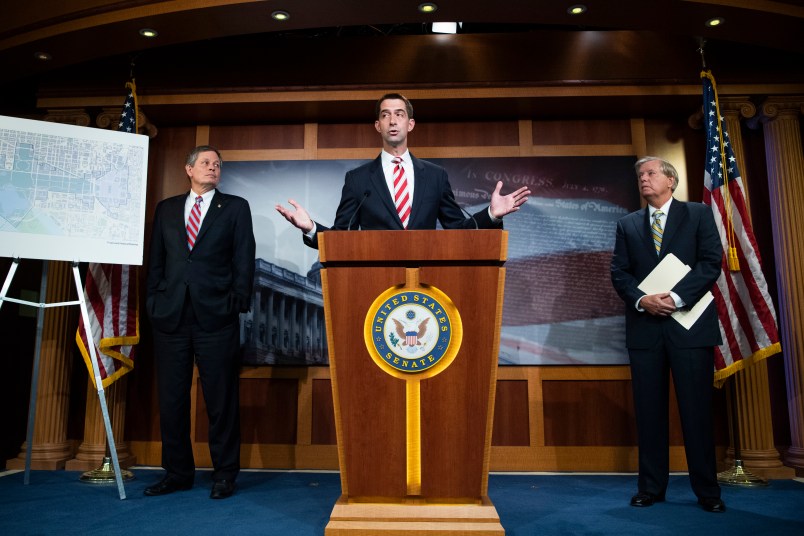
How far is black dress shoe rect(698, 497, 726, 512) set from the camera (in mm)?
2572

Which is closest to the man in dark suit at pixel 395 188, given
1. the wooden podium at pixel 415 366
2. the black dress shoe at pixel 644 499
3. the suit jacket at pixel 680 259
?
the wooden podium at pixel 415 366

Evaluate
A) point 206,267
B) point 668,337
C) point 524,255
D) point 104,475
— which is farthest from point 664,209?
point 104,475

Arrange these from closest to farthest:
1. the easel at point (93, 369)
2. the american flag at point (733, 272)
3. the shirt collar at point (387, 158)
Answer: the shirt collar at point (387, 158), the easel at point (93, 369), the american flag at point (733, 272)

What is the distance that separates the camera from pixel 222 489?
2838 mm

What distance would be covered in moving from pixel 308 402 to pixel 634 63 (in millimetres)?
3141

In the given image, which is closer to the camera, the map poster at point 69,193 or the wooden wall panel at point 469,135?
the map poster at point 69,193

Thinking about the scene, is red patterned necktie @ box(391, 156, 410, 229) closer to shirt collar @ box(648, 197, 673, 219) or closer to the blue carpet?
the blue carpet

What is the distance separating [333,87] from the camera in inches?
153

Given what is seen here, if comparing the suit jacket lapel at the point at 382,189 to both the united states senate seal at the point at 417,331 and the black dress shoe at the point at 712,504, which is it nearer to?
the united states senate seal at the point at 417,331

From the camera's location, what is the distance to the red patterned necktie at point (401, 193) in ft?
7.48

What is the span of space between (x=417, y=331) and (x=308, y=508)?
4.20 ft

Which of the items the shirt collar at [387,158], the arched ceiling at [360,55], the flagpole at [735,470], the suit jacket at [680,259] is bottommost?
the flagpole at [735,470]

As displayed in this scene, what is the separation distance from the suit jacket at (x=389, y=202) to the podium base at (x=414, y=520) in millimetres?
948

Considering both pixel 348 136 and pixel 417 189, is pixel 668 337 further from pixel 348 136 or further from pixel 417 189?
pixel 348 136
